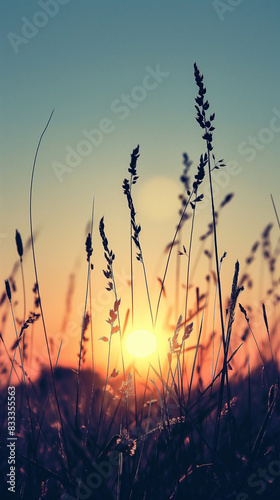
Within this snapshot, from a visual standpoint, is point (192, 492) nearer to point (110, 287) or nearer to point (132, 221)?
point (110, 287)

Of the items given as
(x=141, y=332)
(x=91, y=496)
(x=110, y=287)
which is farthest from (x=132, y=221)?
(x=91, y=496)

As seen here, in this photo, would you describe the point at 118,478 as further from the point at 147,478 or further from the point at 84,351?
the point at 84,351

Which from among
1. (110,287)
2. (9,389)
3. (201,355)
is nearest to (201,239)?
(201,355)

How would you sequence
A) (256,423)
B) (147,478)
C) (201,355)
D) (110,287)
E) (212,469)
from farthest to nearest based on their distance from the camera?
(201,355), (256,423), (110,287), (147,478), (212,469)

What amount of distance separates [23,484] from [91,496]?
29 cm

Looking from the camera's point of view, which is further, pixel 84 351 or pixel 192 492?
pixel 84 351

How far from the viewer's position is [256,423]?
203cm

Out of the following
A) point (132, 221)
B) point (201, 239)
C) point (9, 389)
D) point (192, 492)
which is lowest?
point (192, 492)

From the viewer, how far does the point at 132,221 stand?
1.89 m

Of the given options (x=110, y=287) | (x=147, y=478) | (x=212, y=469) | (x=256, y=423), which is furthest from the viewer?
(x=256, y=423)

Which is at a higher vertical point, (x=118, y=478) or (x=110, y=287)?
(x=110, y=287)

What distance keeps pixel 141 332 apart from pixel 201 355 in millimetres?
390

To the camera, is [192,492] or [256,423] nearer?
[192,492]

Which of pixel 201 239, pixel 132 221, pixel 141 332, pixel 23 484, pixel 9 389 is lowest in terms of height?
pixel 23 484
